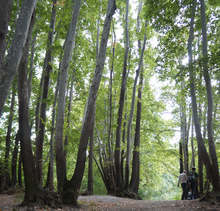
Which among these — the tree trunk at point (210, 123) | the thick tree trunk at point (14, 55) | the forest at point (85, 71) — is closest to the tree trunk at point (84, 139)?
the forest at point (85, 71)

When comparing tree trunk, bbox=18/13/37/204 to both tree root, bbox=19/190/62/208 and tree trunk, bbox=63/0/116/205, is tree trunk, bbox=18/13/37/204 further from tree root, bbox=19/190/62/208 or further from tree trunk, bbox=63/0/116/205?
tree trunk, bbox=63/0/116/205

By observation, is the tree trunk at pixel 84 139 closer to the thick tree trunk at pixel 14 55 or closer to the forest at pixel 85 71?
the forest at pixel 85 71

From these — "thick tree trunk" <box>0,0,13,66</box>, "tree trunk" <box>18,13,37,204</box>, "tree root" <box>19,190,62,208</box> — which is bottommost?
A: "tree root" <box>19,190,62,208</box>

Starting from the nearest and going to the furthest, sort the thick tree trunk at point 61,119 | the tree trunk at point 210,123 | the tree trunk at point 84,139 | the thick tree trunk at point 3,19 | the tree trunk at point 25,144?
the thick tree trunk at point 3,19 → the tree trunk at point 25,144 → the tree trunk at point 84,139 → the thick tree trunk at point 61,119 → the tree trunk at point 210,123

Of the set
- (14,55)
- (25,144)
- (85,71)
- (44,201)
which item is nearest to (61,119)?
(25,144)

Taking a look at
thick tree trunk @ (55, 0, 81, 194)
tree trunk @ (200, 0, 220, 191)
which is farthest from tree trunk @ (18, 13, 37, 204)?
tree trunk @ (200, 0, 220, 191)

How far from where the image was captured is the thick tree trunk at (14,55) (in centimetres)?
312

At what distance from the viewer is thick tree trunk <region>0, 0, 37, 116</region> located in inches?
123

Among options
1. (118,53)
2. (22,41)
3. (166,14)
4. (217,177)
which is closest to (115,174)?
(217,177)

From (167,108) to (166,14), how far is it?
427 inches

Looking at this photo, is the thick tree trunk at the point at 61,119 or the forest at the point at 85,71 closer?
the forest at the point at 85,71

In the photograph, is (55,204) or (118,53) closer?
(55,204)

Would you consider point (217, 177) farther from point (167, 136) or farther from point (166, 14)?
point (167, 136)

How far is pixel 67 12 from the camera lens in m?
8.28
